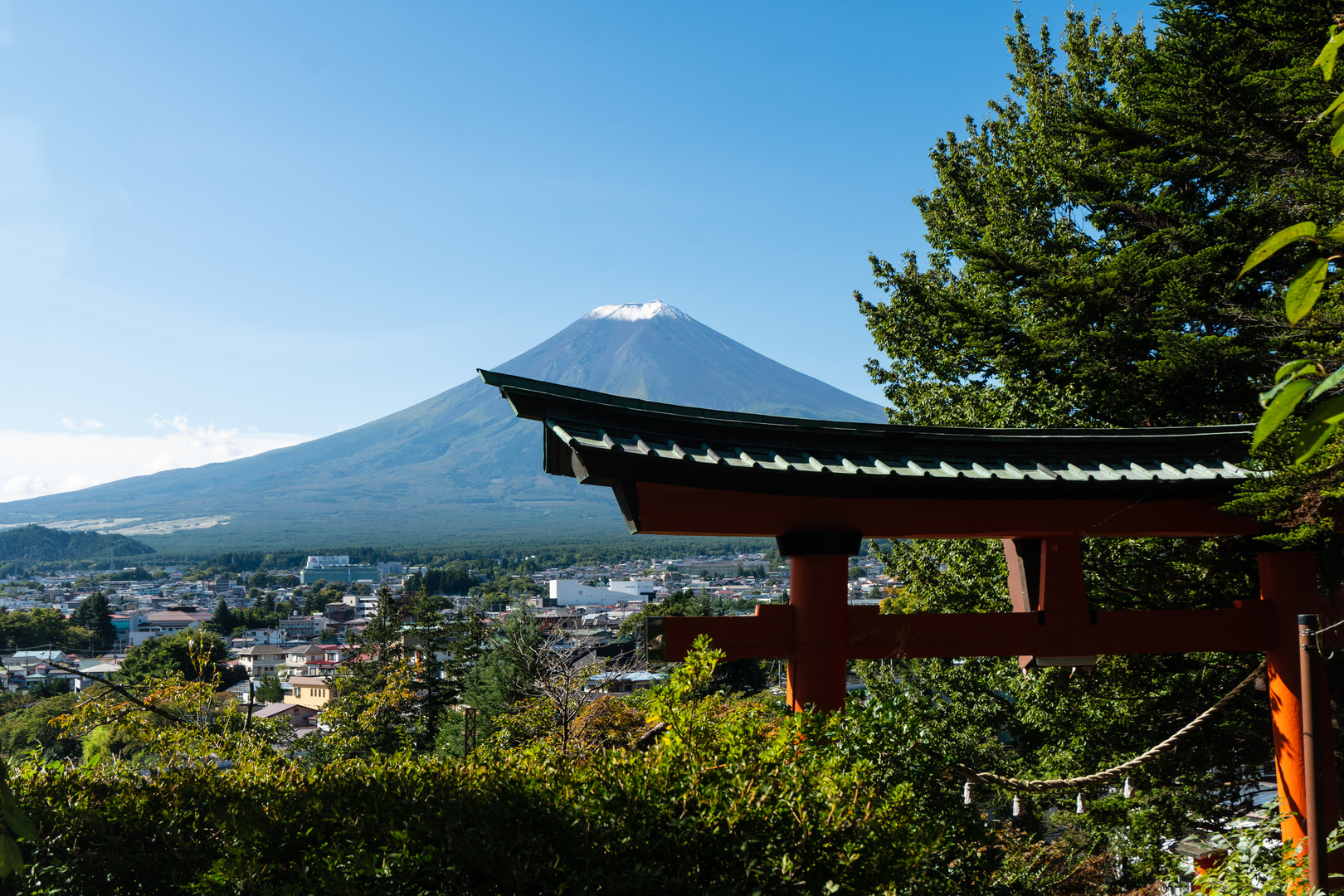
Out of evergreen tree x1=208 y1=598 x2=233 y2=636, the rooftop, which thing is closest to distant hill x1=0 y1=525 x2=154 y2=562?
evergreen tree x1=208 y1=598 x2=233 y2=636

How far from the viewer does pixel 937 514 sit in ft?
10.9

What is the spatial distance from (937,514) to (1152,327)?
3.33m

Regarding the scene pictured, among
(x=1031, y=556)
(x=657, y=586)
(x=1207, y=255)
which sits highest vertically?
(x=1207, y=255)

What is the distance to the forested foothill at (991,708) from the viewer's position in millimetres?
2203

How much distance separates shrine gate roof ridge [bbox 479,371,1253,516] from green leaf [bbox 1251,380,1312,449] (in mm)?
1931

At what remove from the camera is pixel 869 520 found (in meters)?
3.26

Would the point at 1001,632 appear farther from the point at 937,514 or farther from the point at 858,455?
the point at 858,455

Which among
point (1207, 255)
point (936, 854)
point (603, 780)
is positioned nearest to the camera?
point (603, 780)

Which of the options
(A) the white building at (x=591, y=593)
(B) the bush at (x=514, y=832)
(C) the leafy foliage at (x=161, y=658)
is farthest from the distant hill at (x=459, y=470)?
(B) the bush at (x=514, y=832)

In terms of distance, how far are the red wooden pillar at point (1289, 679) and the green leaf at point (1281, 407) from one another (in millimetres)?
3199

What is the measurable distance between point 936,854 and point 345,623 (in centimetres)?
7425

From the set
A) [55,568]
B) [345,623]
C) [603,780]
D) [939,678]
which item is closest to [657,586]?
[345,623]

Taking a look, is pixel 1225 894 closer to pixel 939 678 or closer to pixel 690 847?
pixel 690 847

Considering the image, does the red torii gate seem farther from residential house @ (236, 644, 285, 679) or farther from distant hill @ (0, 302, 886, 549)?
distant hill @ (0, 302, 886, 549)
